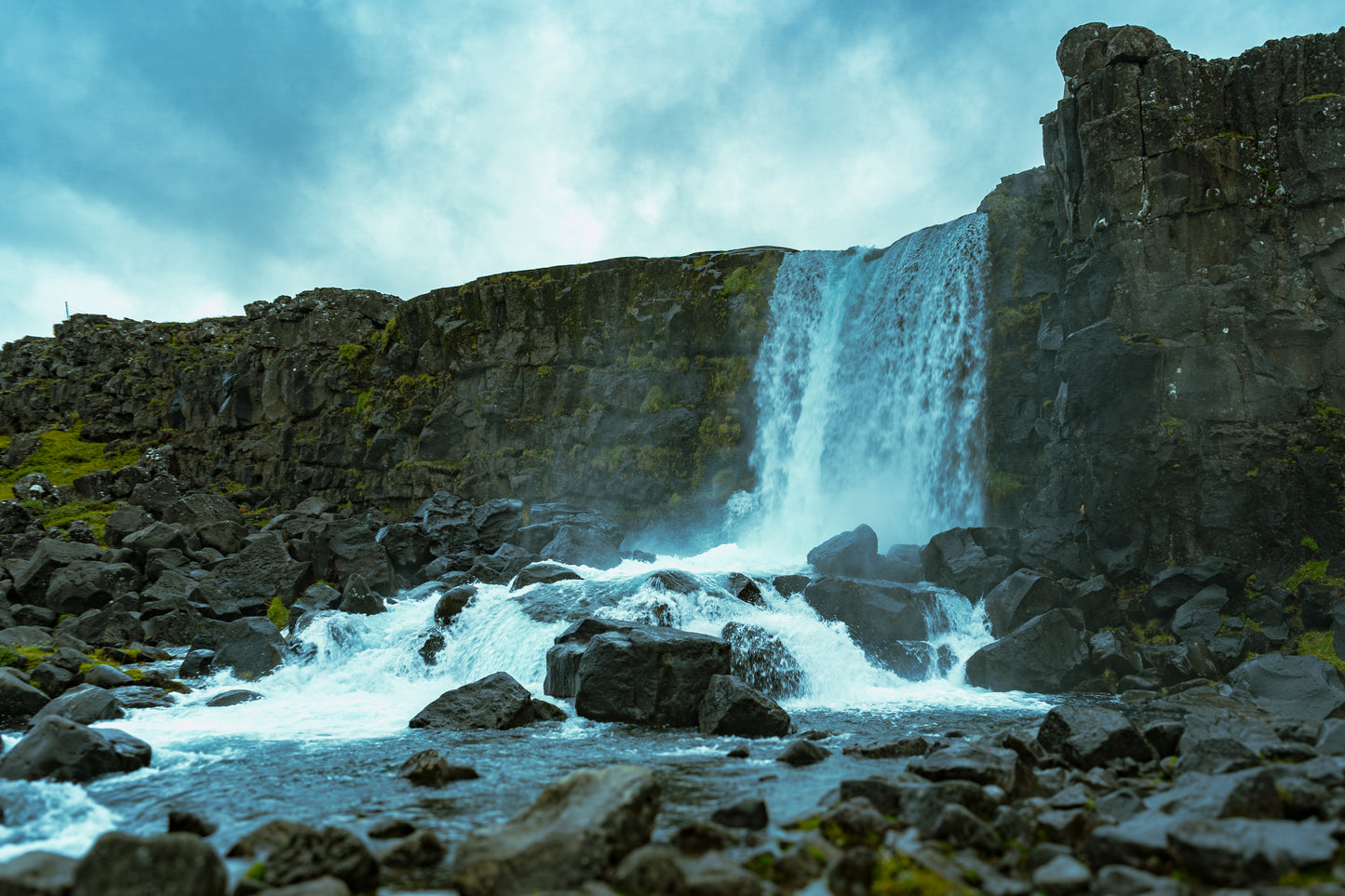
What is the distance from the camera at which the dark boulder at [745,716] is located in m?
13.3

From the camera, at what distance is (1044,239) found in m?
29.0

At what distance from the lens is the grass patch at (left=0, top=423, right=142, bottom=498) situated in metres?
53.2

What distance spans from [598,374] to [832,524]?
14.8 metres

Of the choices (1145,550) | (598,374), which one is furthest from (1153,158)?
(598,374)

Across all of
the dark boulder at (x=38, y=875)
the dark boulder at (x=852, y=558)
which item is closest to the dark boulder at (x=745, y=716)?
the dark boulder at (x=38, y=875)

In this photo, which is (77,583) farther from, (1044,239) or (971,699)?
(1044,239)

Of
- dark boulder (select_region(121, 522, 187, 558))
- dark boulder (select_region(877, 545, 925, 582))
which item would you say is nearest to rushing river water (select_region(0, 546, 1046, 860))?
dark boulder (select_region(877, 545, 925, 582))

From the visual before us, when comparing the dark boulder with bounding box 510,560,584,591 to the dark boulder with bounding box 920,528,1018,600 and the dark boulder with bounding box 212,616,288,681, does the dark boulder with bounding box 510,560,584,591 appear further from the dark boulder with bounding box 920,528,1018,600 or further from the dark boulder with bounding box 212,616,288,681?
the dark boulder with bounding box 920,528,1018,600

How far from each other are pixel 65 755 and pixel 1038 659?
54.5ft

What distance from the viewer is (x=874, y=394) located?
33.7 metres

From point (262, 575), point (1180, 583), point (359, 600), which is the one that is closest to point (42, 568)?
point (262, 575)

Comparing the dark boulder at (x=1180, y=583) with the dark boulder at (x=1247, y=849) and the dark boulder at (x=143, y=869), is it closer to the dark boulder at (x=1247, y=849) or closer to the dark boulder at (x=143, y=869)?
→ the dark boulder at (x=1247, y=849)

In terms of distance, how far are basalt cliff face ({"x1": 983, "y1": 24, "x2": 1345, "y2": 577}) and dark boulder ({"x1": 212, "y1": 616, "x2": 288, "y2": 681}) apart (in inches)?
732

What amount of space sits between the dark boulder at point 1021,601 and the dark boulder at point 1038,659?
1227mm
